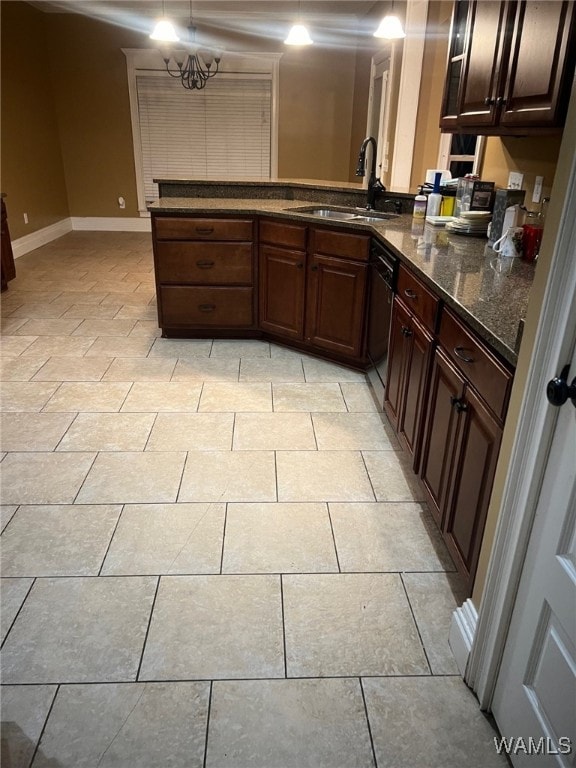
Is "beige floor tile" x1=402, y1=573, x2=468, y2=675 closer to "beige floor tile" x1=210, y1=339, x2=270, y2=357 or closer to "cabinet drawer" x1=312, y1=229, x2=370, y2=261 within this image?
"cabinet drawer" x1=312, y1=229, x2=370, y2=261

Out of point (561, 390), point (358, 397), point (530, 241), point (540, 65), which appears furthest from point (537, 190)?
point (561, 390)

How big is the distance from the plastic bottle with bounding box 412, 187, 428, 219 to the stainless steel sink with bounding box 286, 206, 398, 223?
0.55 ft

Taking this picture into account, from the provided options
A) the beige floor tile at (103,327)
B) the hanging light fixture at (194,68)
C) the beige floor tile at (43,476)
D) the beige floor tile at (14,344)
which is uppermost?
the hanging light fixture at (194,68)

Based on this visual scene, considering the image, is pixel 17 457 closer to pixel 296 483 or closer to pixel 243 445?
pixel 243 445

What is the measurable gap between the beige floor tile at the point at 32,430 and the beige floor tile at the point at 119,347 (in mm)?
863

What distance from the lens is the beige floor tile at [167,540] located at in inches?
73.1

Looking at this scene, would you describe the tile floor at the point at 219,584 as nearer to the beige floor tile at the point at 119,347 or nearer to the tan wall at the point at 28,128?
the beige floor tile at the point at 119,347

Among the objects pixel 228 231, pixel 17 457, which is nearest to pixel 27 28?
pixel 228 231

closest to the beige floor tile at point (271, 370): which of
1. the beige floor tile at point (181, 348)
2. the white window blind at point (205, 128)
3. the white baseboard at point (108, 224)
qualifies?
the beige floor tile at point (181, 348)

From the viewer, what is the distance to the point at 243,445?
2.60 meters

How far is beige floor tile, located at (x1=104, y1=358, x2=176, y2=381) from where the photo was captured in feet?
10.8

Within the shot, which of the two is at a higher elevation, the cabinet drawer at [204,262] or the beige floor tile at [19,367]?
the cabinet drawer at [204,262]

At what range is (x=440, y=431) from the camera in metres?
1.89

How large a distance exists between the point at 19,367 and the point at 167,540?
1.98m
